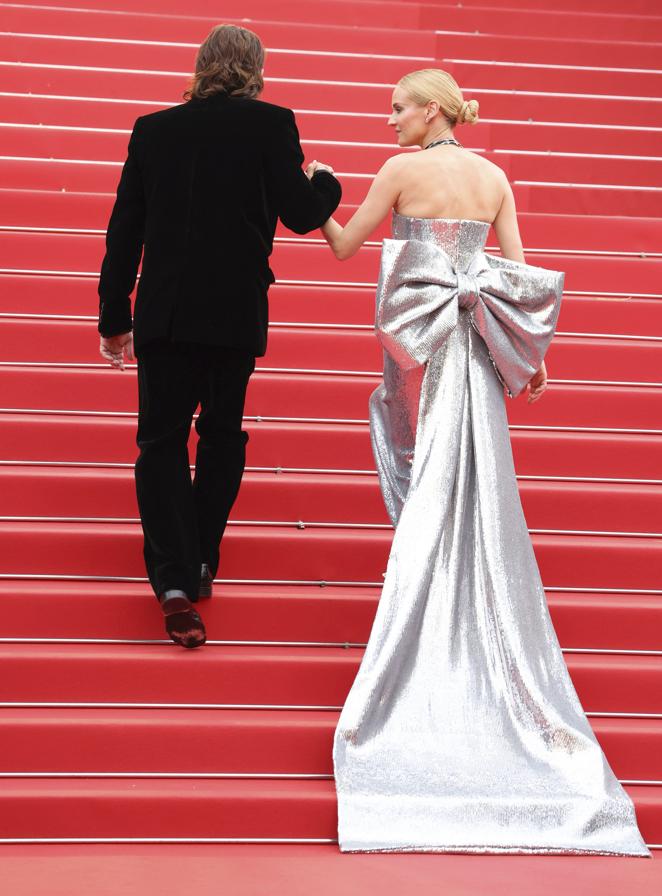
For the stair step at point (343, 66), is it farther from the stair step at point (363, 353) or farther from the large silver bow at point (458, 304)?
the large silver bow at point (458, 304)

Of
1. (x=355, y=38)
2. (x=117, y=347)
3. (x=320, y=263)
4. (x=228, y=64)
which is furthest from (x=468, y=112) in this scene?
(x=355, y=38)

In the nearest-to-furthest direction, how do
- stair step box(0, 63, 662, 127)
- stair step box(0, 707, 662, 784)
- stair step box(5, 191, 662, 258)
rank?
1. stair step box(0, 707, 662, 784)
2. stair step box(5, 191, 662, 258)
3. stair step box(0, 63, 662, 127)

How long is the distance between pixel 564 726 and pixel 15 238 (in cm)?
297

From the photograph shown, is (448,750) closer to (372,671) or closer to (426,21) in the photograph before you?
(372,671)

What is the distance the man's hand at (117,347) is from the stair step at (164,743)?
0.96 m

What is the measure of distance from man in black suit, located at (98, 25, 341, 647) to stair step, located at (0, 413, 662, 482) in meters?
0.79

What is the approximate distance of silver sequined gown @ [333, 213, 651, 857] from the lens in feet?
9.61

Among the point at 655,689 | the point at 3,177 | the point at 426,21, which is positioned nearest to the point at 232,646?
the point at 655,689

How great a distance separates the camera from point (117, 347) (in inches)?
137

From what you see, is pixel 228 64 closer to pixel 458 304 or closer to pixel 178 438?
pixel 458 304

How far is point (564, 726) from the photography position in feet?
10.1

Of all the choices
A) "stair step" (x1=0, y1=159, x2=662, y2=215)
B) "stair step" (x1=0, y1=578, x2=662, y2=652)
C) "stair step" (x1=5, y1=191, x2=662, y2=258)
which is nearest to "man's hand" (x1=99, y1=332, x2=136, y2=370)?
"stair step" (x1=0, y1=578, x2=662, y2=652)

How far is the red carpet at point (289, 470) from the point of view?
9.80 ft

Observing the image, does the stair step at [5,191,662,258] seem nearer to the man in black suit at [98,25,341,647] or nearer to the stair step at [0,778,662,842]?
the man in black suit at [98,25,341,647]
